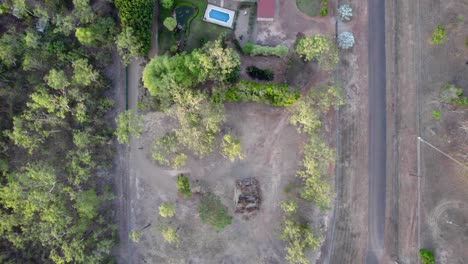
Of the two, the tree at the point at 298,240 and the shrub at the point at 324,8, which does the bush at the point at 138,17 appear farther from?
the tree at the point at 298,240

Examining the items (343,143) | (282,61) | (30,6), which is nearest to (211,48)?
(282,61)

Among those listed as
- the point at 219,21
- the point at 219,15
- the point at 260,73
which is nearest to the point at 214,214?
the point at 260,73

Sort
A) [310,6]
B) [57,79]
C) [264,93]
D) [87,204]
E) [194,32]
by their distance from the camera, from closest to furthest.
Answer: [57,79], [87,204], [264,93], [310,6], [194,32]

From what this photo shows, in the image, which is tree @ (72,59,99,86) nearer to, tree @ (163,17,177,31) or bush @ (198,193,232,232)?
tree @ (163,17,177,31)

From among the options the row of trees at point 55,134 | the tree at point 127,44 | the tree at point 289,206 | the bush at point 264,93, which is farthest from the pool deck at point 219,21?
the tree at point 289,206

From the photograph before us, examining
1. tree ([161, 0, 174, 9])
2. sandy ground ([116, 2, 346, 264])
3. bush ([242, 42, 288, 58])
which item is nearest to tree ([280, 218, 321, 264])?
sandy ground ([116, 2, 346, 264])

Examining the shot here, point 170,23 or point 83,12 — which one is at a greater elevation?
point 83,12

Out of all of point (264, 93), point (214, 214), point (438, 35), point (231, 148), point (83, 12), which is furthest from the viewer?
point (438, 35)

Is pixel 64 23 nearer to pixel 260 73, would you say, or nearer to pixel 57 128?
pixel 57 128
